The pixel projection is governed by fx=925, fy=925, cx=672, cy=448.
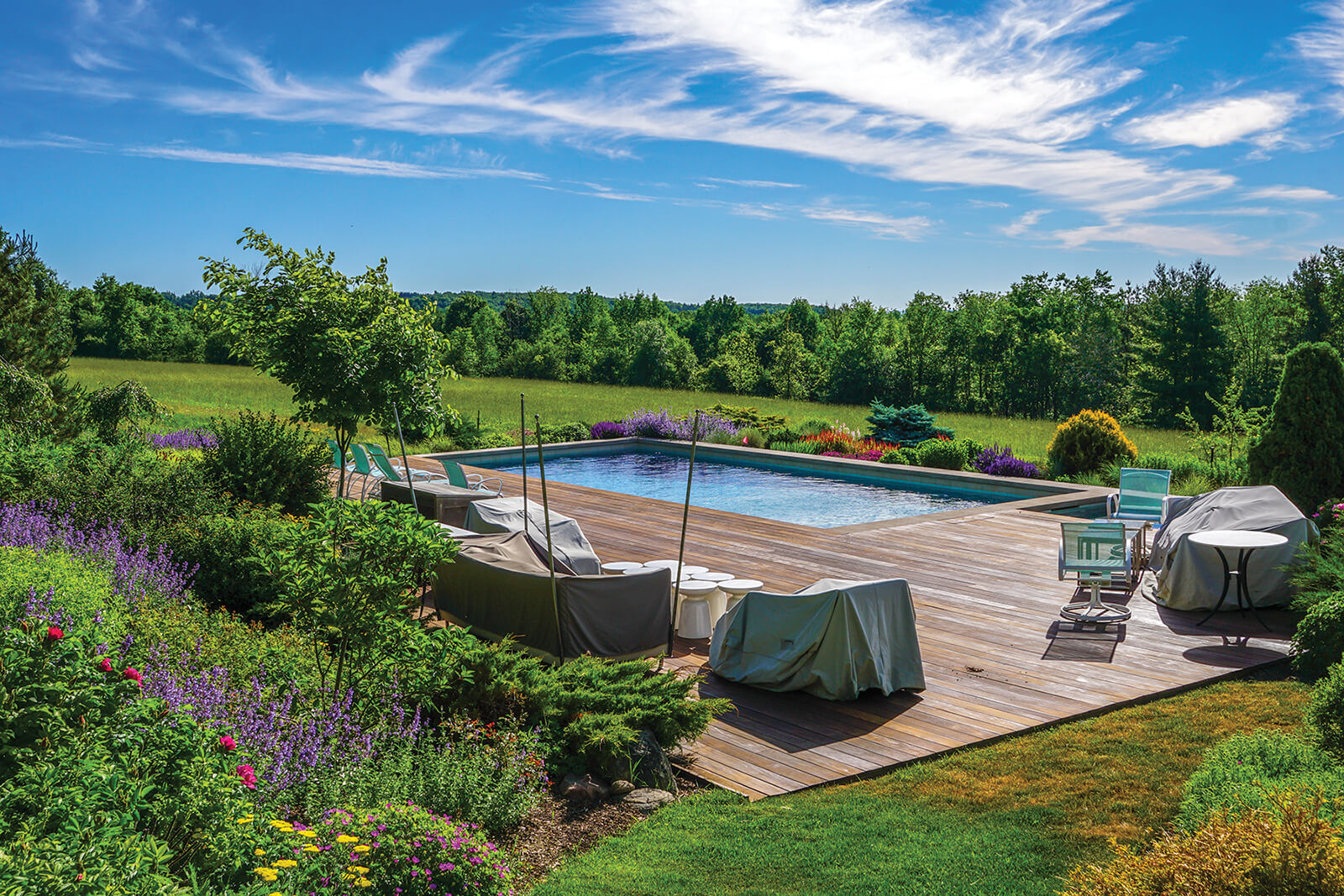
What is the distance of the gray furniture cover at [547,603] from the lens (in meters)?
5.80

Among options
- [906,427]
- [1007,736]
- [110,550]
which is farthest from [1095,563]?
[906,427]

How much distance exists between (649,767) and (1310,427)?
7.75 meters

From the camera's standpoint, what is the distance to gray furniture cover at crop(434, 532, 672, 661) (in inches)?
229

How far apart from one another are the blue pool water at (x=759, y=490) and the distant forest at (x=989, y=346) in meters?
15.4

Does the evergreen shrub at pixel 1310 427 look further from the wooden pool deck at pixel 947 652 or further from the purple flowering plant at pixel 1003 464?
the purple flowering plant at pixel 1003 464

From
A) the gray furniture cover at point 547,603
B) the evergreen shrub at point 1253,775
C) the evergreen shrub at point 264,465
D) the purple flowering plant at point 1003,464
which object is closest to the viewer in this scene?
the evergreen shrub at point 1253,775

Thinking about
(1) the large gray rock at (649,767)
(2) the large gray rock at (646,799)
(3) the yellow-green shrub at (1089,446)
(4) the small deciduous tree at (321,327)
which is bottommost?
(2) the large gray rock at (646,799)

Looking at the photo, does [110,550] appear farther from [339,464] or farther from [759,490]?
[759,490]

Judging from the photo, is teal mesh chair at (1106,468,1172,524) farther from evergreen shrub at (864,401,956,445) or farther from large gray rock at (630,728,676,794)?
evergreen shrub at (864,401,956,445)

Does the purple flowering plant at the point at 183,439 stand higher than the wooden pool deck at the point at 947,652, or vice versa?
the purple flowering plant at the point at 183,439

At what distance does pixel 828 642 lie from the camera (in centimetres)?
552

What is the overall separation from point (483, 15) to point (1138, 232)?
37811 mm

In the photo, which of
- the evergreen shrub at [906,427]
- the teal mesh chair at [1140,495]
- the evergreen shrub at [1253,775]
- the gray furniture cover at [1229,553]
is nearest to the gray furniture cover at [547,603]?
the evergreen shrub at [1253,775]

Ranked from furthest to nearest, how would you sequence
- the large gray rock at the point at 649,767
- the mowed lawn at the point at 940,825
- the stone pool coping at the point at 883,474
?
the stone pool coping at the point at 883,474
the large gray rock at the point at 649,767
the mowed lawn at the point at 940,825
